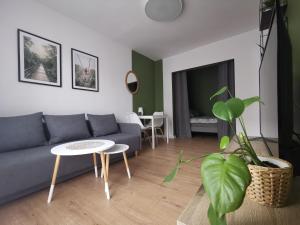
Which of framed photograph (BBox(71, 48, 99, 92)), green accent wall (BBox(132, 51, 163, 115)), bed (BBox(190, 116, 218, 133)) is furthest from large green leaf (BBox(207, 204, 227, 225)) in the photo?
bed (BBox(190, 116, 218, 133))

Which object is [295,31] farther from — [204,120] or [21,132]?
[204,120]

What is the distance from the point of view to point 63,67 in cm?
245

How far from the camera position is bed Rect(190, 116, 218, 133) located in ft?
13.3

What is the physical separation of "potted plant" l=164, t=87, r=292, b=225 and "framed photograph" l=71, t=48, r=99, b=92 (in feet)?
8.80

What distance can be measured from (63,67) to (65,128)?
109 centimetres

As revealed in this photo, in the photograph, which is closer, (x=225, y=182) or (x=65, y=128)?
(x=225, y=182)

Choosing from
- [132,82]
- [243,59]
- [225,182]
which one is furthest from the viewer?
[132,82]

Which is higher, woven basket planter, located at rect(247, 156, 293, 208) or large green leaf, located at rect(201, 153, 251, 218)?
large green leaf, located at rect(201, 153, 251, 218)

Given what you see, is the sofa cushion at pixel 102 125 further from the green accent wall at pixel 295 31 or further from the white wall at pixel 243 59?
the white wall at pixel 243 59

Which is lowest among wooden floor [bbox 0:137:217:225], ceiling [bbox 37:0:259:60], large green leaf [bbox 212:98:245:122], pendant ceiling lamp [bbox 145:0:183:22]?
wooden floor [bbox 0:137:217:225]

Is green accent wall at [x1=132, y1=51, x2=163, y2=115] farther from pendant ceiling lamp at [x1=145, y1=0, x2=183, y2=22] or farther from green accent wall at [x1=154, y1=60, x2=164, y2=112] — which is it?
pendant ceiling lamp at [x1=145, y1=0, x2=183, y2=22]

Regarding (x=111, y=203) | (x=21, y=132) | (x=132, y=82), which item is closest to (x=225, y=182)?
(x=111, y=203)

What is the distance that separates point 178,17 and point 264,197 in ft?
9.31

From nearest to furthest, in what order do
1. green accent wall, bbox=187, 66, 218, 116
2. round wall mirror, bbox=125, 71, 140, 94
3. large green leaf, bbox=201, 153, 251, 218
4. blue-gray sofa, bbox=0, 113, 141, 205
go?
1. large green leaf, bbox=201, 153, 251, 218
2. blue-gray sofa, bbox=0, 113, 141, 205
3. round wall mirror, bbox=125, 71, 140, 94
4. green accent wall, bbox=187, 66, 218, 116
